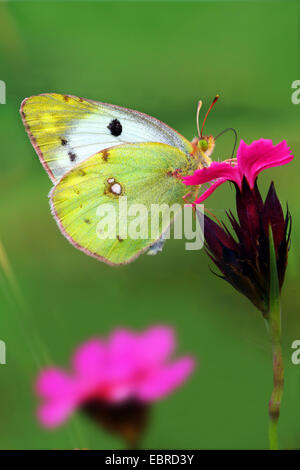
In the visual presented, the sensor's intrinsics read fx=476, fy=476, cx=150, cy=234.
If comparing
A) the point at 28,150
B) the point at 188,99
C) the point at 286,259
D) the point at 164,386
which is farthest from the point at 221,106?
the point at 164,386

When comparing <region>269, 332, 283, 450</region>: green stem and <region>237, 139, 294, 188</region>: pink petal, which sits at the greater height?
<region>237, 139, 294, 188</region>: pink petal

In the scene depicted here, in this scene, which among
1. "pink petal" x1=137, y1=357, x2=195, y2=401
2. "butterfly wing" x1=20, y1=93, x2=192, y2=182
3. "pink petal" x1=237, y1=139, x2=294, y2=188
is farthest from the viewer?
"butterfly wing" x1=20, y1=93, x2=192, y2=182

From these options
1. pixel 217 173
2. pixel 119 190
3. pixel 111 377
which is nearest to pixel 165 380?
pixel 111 377

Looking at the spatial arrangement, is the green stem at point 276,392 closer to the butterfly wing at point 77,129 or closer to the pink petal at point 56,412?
the pink petal at point 56,412

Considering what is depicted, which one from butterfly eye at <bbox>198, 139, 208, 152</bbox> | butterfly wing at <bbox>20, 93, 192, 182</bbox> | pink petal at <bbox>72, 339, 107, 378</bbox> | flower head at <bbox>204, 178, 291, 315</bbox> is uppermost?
butterfly wing at <bbox>20, 93, 192, 182</bbox>

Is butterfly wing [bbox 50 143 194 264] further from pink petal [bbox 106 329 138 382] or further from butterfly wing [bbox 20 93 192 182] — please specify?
pink petal [bbox 106 329 138 382]

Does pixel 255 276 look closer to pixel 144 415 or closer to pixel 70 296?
pixel 144 415

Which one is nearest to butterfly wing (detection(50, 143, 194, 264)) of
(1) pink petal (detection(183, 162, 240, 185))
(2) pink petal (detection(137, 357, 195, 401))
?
(1) pink petal (detection(183, 162, 240, 185))
